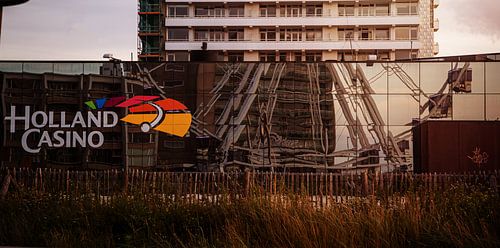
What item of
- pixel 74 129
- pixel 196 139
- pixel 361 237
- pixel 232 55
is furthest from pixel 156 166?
pixel 232 55

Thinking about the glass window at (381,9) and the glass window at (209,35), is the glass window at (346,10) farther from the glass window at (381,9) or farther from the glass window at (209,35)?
the glass window at (209,35)

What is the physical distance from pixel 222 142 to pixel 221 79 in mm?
3138

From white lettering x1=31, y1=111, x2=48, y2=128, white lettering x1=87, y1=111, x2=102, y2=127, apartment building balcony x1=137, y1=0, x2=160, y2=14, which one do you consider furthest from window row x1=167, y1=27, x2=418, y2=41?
white lettering x1=87, y1=111, x2=102, y2=127

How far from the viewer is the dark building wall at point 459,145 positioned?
30234 mm

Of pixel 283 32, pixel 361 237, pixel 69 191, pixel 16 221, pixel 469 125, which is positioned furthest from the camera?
pixel 283 32

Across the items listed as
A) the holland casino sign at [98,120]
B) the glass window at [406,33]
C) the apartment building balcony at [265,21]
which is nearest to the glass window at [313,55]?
A: the apartment building balcony at [265,21]

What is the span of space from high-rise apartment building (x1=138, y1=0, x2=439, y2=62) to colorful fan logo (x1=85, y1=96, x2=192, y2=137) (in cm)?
4697

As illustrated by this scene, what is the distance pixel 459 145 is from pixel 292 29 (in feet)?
170

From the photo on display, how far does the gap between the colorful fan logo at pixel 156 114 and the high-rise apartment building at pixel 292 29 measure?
4697 cm

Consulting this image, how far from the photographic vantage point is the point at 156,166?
31531 mm

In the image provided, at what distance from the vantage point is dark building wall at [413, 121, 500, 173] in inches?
1190

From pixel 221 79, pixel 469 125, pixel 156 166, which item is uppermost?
pixel 221 79

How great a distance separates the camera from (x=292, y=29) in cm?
8019

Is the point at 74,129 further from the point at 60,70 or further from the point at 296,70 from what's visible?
the point at 296,70
